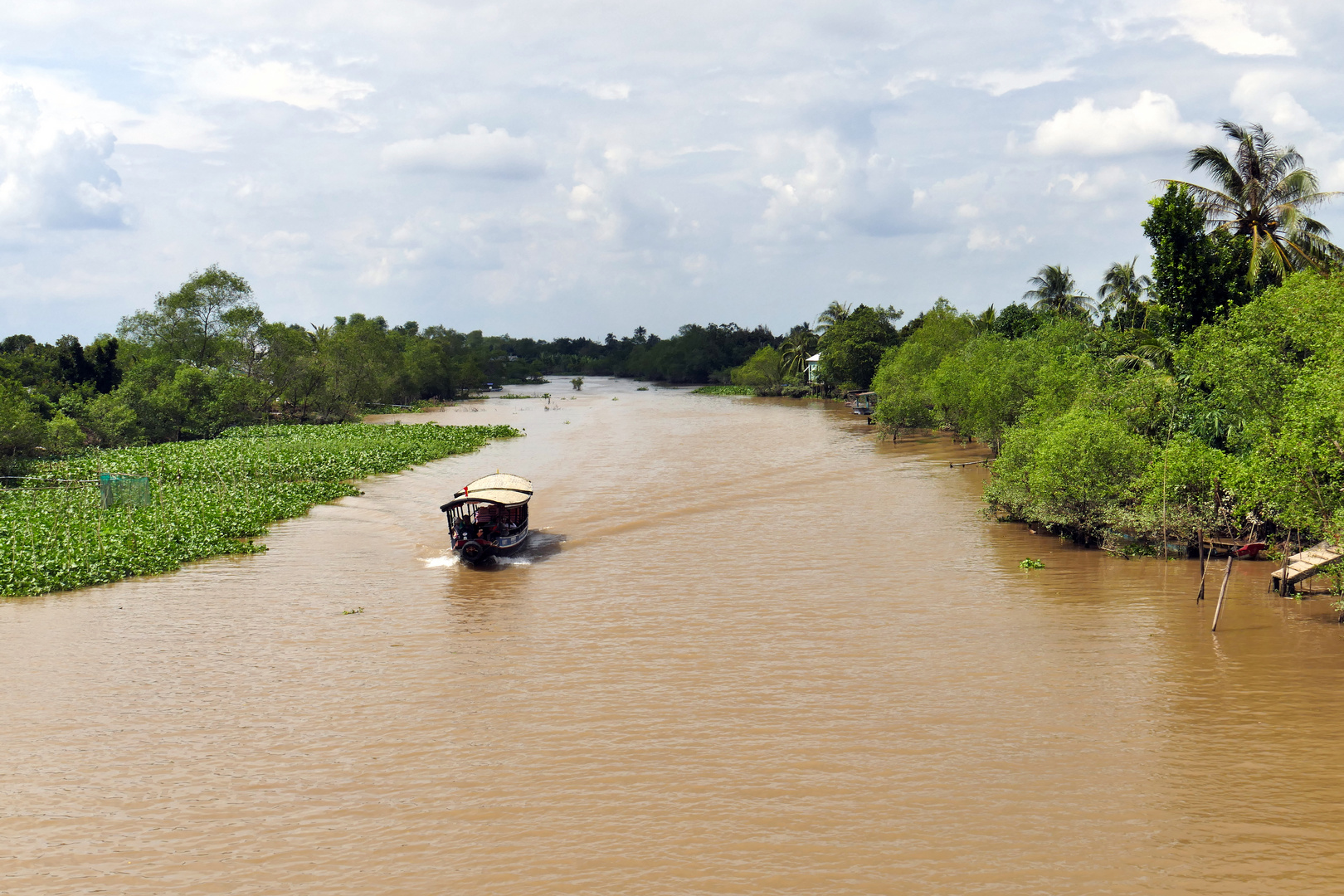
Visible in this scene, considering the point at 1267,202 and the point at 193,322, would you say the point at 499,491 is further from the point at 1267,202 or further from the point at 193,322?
the point at 193,322

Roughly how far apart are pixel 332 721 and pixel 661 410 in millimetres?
82788

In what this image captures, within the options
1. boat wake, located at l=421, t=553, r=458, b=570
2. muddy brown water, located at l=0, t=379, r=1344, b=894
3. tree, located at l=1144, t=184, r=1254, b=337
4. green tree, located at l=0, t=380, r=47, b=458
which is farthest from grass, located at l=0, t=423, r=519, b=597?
tree, located at l=1144, t=184, r=1254, b=337

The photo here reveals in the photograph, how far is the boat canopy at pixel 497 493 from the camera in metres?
26.8

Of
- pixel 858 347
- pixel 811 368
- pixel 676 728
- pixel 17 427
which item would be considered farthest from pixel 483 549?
pixel 811 368

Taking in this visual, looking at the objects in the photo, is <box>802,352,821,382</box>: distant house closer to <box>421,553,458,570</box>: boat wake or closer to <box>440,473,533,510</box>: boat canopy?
<box>440,473,533,510</box>: boat canopy

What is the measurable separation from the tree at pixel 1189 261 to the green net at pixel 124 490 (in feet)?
107

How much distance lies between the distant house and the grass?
218 feet

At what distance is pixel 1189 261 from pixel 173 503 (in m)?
32.9

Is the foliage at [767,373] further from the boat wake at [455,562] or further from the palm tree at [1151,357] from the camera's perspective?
the boat wake at [455,562]

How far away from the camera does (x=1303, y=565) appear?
19750 millimetres

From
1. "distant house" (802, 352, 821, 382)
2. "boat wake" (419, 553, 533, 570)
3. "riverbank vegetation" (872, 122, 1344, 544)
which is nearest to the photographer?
"riverbank vegetation" (872, 122, 1344, 544)

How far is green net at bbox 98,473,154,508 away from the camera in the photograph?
3016 cm

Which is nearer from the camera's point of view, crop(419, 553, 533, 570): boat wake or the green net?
crop(419, 553, 533, 570): boat wake

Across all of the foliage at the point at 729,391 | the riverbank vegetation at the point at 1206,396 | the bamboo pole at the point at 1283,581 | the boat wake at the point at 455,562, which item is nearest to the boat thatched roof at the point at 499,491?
the boat wake at the point at 455,562
